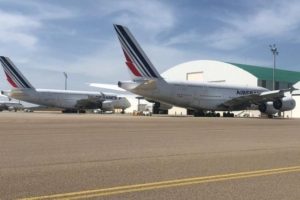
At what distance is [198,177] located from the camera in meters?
9.42

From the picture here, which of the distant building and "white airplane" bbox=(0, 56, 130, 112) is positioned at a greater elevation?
the distant building

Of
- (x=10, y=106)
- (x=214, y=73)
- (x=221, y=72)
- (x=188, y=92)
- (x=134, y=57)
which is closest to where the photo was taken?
(x=134, y=57)

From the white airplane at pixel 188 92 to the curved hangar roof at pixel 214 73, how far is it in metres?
19.3

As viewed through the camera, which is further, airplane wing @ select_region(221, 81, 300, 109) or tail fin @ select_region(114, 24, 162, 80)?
airplane wing @ select_region(221, 81, 300, 109)

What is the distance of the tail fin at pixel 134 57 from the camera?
47219mm

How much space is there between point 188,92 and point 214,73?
29711mm

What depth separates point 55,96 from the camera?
68.4 m

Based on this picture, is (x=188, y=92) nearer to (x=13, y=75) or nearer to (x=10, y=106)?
(x=13, y=75)

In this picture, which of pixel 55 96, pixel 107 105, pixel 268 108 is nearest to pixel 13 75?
pixel 55 96

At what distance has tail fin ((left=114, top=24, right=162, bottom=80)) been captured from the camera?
47.2 m

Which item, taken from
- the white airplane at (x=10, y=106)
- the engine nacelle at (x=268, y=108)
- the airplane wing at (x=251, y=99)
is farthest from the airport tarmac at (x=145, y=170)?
the white airplane at (x=10, y=106)

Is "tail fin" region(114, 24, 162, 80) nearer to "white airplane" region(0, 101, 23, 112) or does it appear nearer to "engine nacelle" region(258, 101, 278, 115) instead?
"engine nacelle" region(258, 101, 278, 115)

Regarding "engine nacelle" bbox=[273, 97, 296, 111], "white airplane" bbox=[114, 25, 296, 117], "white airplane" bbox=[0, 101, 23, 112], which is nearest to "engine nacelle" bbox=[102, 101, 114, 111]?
"white airplane" bbox=[114, 25, 296, 117]

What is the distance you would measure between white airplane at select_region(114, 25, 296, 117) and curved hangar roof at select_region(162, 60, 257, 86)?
19348mm
